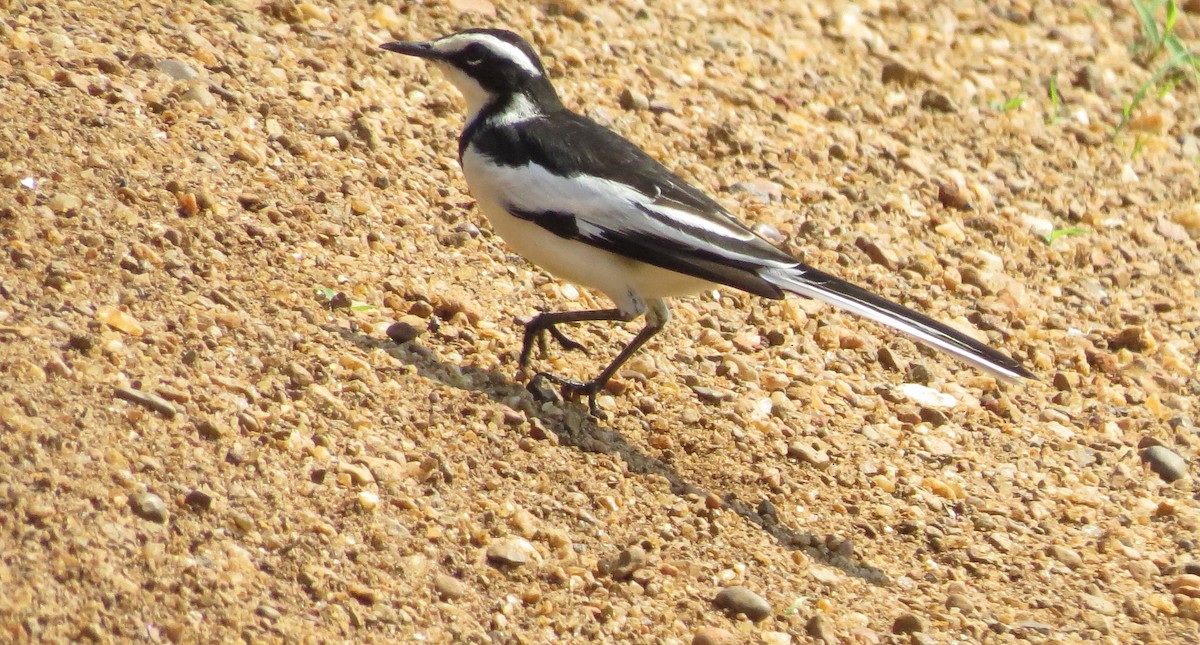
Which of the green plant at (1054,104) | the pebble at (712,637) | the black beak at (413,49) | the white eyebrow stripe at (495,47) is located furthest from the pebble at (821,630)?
the green plant at (1054,104)

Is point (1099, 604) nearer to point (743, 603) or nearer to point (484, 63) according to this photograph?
point (743, 603)

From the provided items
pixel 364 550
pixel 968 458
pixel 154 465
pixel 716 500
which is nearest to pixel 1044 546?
pixel 968 458

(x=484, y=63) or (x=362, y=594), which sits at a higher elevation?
(x=484, y=63)

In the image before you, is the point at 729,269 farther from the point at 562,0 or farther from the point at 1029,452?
the point at 562,0

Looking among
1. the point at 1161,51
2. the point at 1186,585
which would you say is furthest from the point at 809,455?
the point at 1161,51

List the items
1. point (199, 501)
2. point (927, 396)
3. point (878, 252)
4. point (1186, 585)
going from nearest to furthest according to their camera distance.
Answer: point (199, 501) → point (1186, 585) → point (927, 396) → point (878, 252)

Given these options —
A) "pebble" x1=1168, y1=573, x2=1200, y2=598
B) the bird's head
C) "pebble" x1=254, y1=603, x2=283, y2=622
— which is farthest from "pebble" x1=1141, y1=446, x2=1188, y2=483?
"pebble" x1=254, y1=603, x2=283, y2=622

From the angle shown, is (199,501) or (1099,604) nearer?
(199,501)

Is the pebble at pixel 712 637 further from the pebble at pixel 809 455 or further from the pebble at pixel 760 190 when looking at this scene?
the pebble at pixel 760 190
